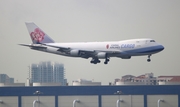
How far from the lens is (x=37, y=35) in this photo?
120m

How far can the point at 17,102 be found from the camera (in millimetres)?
78250

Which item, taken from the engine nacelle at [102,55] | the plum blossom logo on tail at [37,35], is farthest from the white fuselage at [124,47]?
the plum blossom logo on tail at [37,35]

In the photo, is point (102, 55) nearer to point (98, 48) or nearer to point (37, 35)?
point (98, 48)

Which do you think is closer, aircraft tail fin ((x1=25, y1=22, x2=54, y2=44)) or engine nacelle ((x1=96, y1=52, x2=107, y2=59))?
engine nacelle ((x1=96, y1=52, x2=107, y2=59))

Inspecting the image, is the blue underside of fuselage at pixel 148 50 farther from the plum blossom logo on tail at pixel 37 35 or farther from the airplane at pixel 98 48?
the plum blossom logo on tail at pixel 37 35

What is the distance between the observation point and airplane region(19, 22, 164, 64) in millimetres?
103250

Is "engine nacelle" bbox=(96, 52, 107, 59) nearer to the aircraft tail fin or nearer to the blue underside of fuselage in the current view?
the blue underside of fuselage

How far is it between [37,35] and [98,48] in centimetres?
1720

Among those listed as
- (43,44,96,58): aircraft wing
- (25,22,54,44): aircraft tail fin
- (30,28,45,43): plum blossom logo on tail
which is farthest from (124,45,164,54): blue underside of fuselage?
(30,28,45,43): plum blossom logo on tail

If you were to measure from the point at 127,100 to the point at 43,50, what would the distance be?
40833 mm

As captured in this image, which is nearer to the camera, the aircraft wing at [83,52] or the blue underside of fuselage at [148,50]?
the blue underside of fuselage at [148,50]

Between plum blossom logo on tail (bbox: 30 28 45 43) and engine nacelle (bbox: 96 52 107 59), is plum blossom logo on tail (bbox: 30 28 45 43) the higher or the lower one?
the higher one

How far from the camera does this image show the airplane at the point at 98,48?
103 metres

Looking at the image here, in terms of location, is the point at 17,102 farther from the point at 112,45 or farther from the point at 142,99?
the point at 112,45
